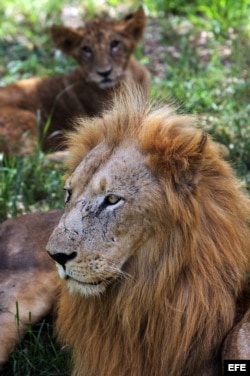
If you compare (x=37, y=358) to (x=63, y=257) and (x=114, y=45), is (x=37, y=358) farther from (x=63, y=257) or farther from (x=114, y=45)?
(x=114, y=45)

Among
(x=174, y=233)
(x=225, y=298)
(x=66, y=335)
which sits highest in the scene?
(x=174, y=233)

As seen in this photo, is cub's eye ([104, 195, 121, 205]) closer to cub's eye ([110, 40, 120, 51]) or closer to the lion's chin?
the lion's chin

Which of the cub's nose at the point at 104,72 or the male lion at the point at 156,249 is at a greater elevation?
the male lion at the point at 156,249

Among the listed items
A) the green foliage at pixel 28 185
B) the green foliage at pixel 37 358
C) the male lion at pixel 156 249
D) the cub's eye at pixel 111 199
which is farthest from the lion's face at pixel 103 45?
the cub's eye at pixel 111 199

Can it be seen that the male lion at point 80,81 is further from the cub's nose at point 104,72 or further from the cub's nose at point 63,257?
the cub's nose at point 63,257

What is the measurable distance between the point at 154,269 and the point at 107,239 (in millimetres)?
197

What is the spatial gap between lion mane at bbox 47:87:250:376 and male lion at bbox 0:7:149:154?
3503mm

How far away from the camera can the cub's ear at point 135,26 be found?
6770 mm

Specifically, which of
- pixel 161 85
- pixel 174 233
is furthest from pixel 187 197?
pixel 161 85

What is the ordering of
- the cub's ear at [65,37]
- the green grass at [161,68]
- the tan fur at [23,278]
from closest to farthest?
1. the tan fur at [23,278]
2. the green grass at [161,68]
3. the cub's ear at [65,37]

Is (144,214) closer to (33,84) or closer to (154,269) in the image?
(154,269)

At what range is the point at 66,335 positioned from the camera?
3195 millimetres

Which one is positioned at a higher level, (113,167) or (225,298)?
(113,167)

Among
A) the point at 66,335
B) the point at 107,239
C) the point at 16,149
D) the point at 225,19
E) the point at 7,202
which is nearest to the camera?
the point at 107,239
